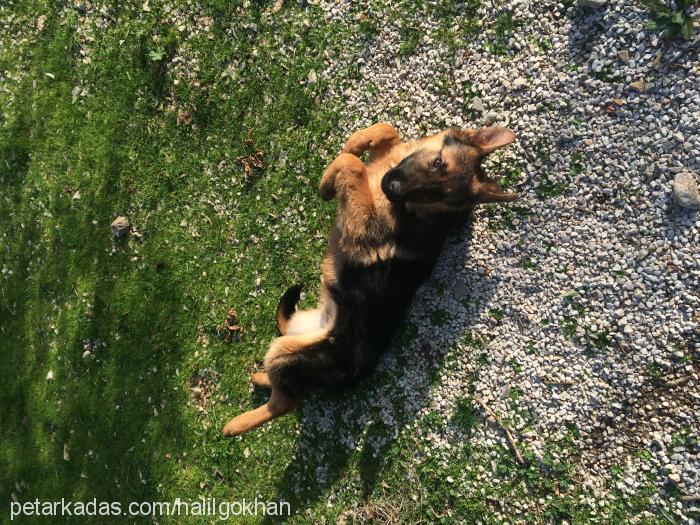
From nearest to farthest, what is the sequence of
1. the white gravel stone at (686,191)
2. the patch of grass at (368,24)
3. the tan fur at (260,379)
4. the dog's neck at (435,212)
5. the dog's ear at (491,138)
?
the dog's ear at (491,138), the dog's neck at (435,212), the white gravel stone at (686,191), the patch of grass at (368,24), the tan fur at (260,379)

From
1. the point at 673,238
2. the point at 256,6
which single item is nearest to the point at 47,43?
the point at 256,6

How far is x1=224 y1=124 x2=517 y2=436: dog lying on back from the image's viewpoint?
4992 millimetres

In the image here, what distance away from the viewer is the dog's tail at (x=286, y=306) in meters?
6.32

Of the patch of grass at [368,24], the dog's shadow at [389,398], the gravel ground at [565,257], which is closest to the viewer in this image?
the gravel ground at [565,257]

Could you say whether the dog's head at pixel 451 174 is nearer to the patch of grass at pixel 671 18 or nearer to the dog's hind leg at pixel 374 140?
the dog's hind leg at pixel 374 140

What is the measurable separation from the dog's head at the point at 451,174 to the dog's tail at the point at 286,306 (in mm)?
2068

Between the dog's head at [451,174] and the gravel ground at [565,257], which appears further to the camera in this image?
the gravel ground at [565,257]

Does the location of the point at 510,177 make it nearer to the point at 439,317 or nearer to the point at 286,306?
the point at 439,317

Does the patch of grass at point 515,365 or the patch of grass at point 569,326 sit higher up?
the patch of grass at point 569,326

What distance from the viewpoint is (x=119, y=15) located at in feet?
24.2

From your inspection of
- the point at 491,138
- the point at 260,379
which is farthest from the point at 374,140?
the point at 260,379

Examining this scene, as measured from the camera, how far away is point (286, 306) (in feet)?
21.0

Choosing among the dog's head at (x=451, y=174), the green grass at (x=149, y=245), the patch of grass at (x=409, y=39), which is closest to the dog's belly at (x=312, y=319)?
the green grass at (x=149, y=245)

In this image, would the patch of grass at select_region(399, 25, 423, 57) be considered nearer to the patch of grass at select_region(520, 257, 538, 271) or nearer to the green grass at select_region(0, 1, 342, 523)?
the green grass at select_region(0, 1, 342, 523)
